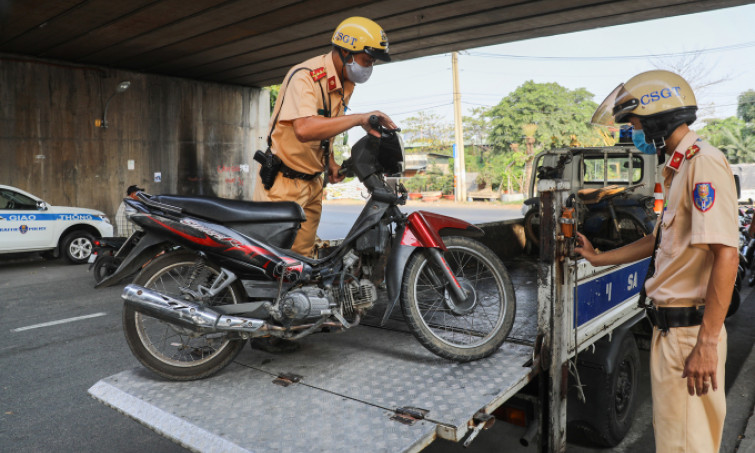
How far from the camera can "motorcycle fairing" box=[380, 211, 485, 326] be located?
2809mm

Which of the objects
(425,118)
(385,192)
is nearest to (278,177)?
(385,192)

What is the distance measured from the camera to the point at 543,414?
2537 millimetres

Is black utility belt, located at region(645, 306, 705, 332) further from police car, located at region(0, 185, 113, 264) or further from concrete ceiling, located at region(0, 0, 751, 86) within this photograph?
police car, located at region(0, 185, 113, 264)

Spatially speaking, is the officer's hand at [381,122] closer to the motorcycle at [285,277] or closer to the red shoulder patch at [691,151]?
the motorcycle at [285,277]

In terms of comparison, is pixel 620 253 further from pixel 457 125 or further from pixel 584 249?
pixel 457 125

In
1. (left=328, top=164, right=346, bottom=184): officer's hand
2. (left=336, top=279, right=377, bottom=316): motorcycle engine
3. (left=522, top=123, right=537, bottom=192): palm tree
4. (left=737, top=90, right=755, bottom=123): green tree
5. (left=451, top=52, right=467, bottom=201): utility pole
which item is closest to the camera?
(left=336, top=279, right=377, bottom=316): motorcycle engine

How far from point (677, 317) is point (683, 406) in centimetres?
36

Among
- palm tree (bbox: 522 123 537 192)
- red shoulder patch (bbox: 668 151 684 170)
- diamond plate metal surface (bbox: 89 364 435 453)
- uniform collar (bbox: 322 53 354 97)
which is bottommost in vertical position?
diamond plate metal surface (bbox: 89 364 435 453)

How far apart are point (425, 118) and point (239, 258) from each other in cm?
4062

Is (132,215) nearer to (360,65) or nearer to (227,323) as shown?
(227,323)

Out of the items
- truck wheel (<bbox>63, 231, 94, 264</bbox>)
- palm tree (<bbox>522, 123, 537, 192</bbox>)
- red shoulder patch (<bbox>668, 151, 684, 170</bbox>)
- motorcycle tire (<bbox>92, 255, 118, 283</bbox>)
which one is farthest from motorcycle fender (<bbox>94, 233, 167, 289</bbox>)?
palm tree (<bbox>522, 123, 537, 192</bbox>)

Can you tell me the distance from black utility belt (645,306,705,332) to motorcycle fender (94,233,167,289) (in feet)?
7.73

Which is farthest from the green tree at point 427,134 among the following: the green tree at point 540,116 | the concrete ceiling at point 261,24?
the concrete ceiling at point 261,24

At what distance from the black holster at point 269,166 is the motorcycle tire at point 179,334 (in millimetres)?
852
